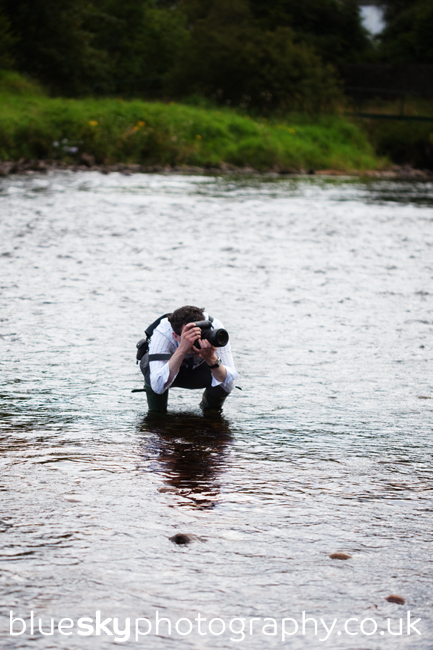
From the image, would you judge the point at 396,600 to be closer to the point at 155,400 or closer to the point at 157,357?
the point at 157,357

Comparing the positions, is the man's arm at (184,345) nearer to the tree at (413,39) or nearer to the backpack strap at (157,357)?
the backpack strap at (157,357)

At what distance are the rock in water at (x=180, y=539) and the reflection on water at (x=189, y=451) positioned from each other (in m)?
0.35

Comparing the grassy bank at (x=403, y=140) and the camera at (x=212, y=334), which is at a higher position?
the grassy bank at (x=403, y=140)

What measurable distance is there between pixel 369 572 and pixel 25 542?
54.2 inches

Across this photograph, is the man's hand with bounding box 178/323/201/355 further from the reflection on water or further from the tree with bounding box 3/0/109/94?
the tree with bounding box 3/0/109/94

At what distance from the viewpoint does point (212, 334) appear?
15.7 ft

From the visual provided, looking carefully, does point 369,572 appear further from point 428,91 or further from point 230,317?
point 428,91

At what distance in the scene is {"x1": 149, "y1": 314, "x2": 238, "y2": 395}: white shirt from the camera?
16.7 feet

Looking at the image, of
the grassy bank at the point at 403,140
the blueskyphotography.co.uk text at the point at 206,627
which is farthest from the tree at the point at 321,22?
the blueskyphotography.co.uk text at the point at 206,627

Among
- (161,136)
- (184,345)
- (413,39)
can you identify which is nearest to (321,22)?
(413,39)

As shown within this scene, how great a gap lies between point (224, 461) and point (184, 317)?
0.89 meters

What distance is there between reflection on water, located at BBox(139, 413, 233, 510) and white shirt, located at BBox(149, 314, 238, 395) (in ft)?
0.81

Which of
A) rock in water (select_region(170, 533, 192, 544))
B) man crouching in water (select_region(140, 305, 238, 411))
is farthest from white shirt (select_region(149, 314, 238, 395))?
rock in water (select_region(170, 533, 192, 544))

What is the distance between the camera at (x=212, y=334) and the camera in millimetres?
4777
